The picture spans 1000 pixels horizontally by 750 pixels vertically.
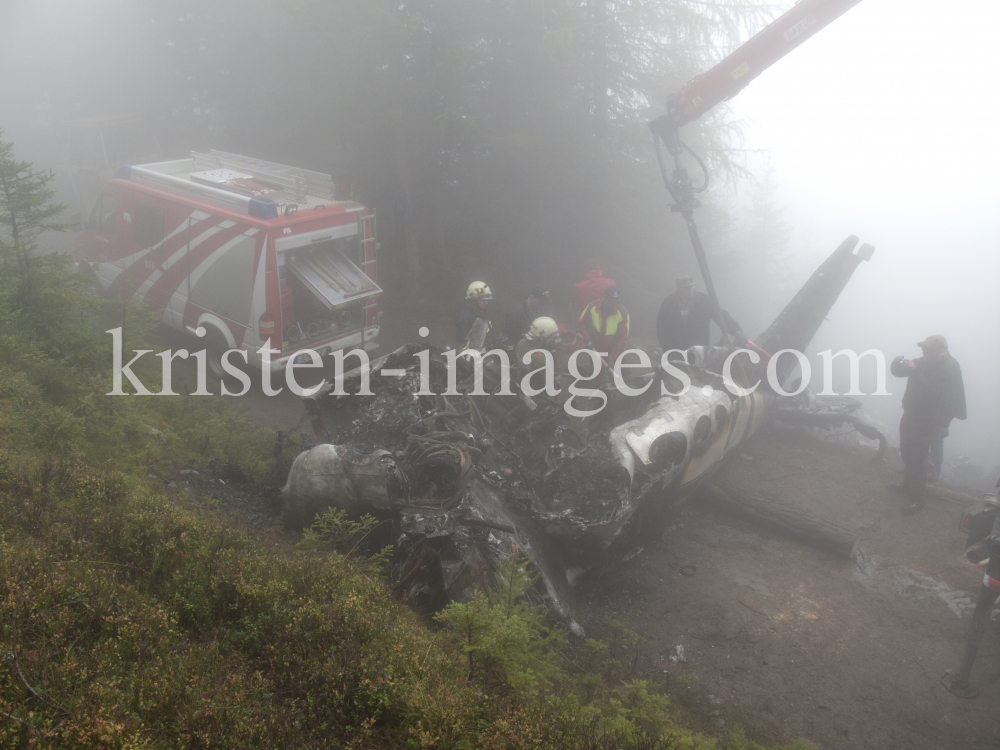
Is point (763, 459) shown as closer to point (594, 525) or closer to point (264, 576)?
point (594, 525)

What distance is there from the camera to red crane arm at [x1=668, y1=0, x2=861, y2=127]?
6.91 meters

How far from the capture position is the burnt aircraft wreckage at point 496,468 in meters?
4.37

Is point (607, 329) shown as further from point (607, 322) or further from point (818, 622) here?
point (818, 622)

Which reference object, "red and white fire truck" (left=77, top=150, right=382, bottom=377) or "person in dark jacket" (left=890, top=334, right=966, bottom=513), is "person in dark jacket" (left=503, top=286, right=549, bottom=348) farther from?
"person in dark jacket" (left=890, top=334, right=966, bottom=513)

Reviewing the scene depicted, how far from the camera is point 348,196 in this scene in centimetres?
826

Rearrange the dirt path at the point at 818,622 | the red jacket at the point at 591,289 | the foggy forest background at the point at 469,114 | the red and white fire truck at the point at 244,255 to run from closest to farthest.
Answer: the dirt path at the point at 818,622
the red and white fire truck at the point at 244,255
the red jacket at the point at 591,289
the foggy forest background at the point at 469,114

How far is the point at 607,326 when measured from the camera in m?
7.50

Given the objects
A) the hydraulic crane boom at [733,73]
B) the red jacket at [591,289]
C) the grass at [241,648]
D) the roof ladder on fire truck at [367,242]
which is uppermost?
the hydraulic crane boom at [733,73]

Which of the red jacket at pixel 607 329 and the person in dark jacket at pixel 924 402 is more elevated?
the red jacket at pixel 607 329

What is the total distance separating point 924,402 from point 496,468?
16.0 feet

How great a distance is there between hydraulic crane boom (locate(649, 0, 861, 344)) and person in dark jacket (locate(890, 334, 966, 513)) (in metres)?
2.10

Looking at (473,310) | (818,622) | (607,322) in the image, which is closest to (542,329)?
(473,310)

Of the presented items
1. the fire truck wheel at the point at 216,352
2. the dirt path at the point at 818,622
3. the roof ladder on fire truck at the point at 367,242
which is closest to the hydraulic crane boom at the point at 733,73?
the dirt path at the point at 818,622

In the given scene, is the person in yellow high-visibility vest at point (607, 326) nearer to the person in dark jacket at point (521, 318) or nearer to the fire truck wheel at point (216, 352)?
the person in dark jacket at point (521, 318)
